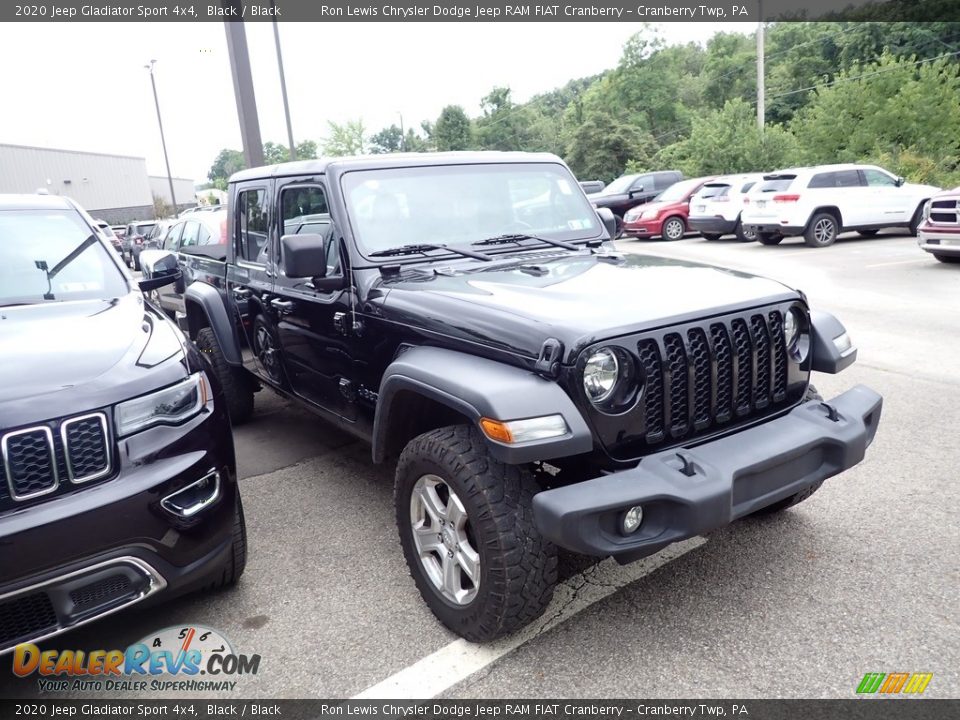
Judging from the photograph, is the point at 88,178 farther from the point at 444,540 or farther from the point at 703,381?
the point at 703,381

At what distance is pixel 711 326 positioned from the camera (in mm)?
2777

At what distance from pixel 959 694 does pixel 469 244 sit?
9.21 ft

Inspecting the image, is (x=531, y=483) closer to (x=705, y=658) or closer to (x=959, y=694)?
(x=705, y=658)

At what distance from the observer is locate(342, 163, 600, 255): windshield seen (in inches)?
147

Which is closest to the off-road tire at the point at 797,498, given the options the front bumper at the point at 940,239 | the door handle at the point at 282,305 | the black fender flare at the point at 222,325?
the door handle at the point at 282,305

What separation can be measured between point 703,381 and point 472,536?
42.5 inches

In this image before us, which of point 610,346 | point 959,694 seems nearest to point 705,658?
point 959,694

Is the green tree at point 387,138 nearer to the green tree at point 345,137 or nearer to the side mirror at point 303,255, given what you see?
the green tree at point 345,137

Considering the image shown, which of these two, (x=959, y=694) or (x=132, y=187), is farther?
(x=132, y=187)

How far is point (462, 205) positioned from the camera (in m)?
3.95

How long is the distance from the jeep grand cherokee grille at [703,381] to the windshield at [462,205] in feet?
4.89

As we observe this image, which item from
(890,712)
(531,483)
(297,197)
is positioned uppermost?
(297,197)

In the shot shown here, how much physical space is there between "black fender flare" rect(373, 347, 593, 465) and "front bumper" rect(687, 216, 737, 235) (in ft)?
49.8

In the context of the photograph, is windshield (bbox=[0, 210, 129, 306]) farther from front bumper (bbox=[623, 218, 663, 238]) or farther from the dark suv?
front bumper (bbox=[623, 218, 663, 238])
